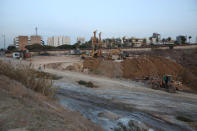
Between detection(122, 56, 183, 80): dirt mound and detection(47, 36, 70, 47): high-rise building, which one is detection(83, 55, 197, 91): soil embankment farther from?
detection(47, 36, 70, 47): high-rise building

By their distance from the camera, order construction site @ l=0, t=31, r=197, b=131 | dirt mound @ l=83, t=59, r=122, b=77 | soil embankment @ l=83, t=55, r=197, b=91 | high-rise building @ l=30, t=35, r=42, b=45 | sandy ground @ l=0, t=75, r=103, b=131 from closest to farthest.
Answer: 1. sandy ground @ l=0, t=75, r=103, b=131
2. construction site @ l=0, t=31, r=197, b=131
3. soil embankment @ l=83, t=55, r=197, b=91
4. dirt mound @ l=83, t=59, r=122, b=77
5. high-rise building @ l=30, t=35, r=42, b=45

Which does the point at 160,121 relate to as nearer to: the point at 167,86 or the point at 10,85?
the point at 10,85

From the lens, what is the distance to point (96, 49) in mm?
37875

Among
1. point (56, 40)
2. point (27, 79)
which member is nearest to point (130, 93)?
point (27, 79)

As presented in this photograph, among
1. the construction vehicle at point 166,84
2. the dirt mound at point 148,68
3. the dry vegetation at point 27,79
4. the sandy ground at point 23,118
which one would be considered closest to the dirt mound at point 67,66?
the dirt mound at point 148,68

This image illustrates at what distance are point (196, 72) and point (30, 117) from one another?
88.9 feet

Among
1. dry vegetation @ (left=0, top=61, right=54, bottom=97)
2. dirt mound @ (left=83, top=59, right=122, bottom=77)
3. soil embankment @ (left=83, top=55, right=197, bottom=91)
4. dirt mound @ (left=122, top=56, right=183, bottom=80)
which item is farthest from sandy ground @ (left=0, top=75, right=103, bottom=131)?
dirt mound @ (left=83, top=59, right=122, bottom=77)

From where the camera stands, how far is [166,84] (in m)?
17.9

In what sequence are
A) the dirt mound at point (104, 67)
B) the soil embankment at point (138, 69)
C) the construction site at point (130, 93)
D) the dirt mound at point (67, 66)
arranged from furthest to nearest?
the dirt mound at point (67, 66)
the dirt mound at point (104, 67)
the soil embankment at point (138, 69)
the construction site at point (130, 93)

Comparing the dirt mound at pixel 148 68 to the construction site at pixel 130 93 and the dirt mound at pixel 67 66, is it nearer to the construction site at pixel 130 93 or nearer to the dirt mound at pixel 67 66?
the construction site at pixel 130 93

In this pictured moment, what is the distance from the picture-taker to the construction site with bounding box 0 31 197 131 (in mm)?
7805

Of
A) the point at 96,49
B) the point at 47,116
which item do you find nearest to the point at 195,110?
the point at 47,116

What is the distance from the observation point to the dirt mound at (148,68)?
25656mm

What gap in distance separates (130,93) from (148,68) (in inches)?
543
